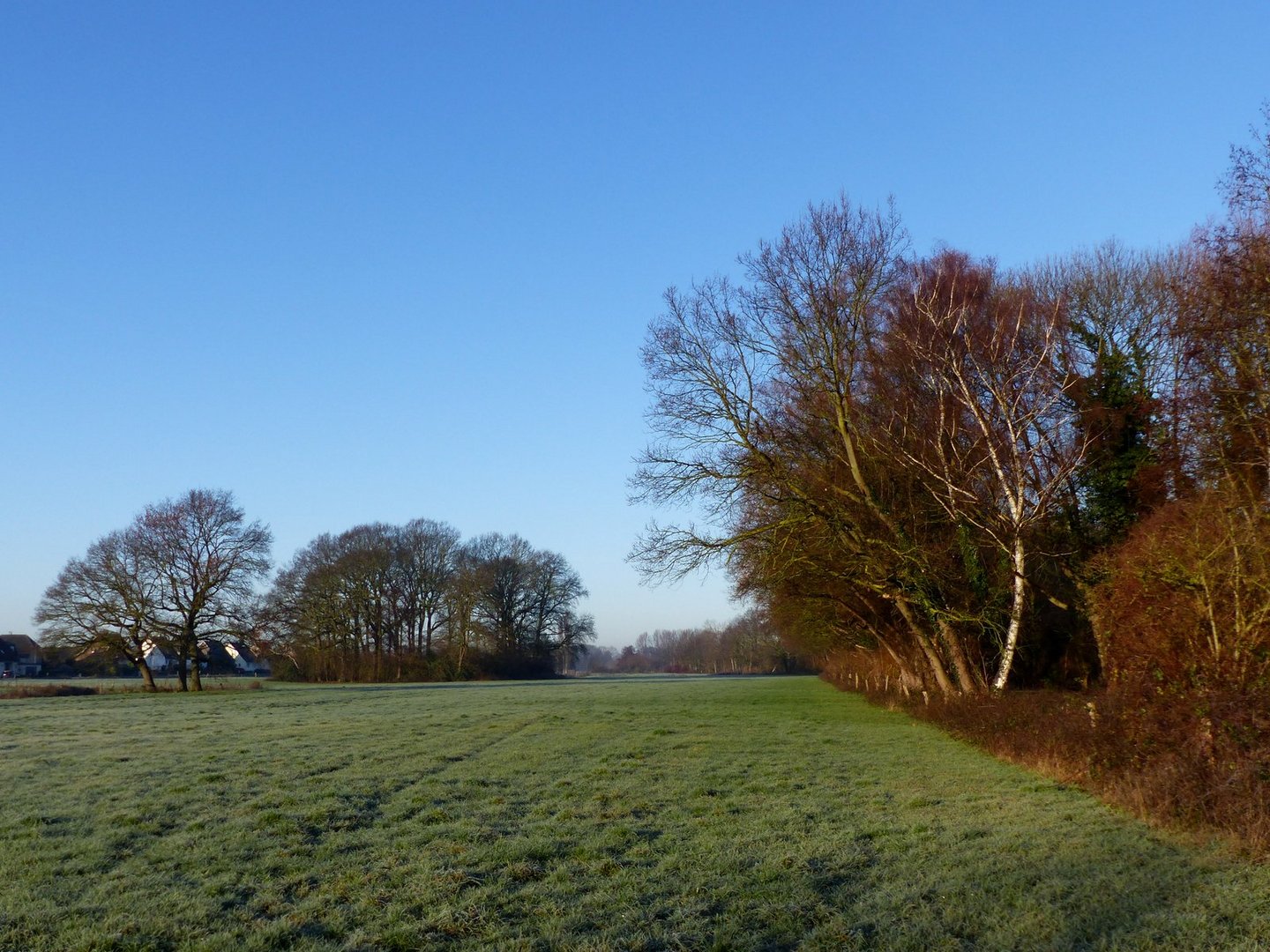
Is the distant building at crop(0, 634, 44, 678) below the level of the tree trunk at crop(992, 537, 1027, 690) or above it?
above

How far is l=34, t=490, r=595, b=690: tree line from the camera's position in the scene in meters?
53.9

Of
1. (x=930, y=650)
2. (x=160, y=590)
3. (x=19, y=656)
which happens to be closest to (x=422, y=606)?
(x=160, y=590)

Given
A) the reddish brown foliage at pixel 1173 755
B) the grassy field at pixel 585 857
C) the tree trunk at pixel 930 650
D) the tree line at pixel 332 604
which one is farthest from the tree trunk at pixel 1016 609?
the tree line at pixel 332 604

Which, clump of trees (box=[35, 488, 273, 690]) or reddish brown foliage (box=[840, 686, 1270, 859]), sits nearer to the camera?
reddish brown foliage (box=[840, 686, 1270, 859])

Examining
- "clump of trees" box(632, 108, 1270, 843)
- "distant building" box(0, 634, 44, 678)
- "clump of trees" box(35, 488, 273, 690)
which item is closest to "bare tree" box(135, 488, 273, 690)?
A: "clump of trees" box(35, 488, 273, 690)

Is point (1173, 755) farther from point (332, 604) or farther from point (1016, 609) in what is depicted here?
point (332, 604)

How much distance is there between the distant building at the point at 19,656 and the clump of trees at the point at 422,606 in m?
58.8

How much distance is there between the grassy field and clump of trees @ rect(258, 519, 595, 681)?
201 feet

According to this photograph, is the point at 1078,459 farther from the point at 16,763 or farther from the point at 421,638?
the point at 421,638

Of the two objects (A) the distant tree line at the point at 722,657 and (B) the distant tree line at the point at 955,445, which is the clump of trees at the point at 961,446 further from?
(A) the distant tree line at the point at 722,657

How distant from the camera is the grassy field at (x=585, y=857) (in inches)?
280

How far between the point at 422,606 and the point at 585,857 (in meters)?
Answer: 79.2

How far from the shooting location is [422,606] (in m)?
86.3

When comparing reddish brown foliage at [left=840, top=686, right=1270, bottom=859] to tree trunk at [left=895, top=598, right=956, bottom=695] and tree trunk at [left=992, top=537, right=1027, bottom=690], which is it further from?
tree trunk at [left=895, top=598, right=956, bottom=695]
